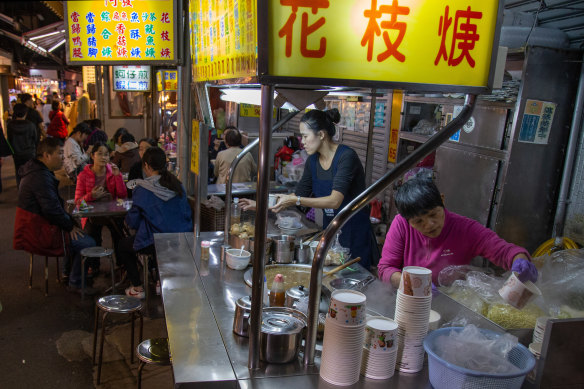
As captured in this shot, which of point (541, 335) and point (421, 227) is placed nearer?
point (541, 335)

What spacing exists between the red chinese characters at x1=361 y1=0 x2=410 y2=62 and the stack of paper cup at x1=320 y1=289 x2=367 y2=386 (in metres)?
0.95

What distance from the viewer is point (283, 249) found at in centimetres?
327

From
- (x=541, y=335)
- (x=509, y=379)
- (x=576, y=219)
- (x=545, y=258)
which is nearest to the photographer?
(x=509, y=379)

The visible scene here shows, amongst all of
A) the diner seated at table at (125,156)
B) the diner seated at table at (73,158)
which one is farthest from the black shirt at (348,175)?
the diner seated at table at (73,158)

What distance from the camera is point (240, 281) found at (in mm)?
3014

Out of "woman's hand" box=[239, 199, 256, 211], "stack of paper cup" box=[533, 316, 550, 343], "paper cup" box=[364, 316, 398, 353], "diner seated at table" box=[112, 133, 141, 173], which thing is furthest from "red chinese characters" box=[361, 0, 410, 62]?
"diner seated at table" box=[112, 133, 141, 173]

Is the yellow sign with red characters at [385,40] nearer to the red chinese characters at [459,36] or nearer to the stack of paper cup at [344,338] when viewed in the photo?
the red chinese characters at [459,36]

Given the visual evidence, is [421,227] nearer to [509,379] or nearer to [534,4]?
[509,379]

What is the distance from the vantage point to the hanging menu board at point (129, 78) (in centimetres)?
1045

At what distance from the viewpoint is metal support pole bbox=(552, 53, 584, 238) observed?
4652mm

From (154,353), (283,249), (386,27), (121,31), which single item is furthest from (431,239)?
(121,31)

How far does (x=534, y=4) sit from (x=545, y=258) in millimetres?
3882

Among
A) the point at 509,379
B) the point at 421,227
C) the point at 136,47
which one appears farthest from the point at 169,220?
Answer: the point at 509,379

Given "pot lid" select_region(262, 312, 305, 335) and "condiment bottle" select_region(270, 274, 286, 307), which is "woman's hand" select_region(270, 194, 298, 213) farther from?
"pot lid" select_region(262, 312, 305, 335)
